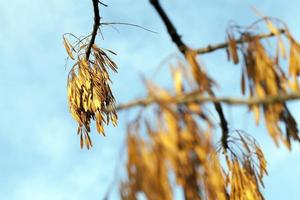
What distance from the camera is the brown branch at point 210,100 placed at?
0.92 m

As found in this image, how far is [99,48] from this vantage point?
2.06 meters

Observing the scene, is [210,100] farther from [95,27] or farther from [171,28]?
[95,27]

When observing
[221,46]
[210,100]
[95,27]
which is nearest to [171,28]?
[221,46]

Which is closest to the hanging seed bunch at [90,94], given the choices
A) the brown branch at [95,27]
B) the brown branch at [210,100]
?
the brown branch at [95,27]

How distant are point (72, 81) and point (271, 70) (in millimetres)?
903

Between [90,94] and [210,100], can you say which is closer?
[210,100]

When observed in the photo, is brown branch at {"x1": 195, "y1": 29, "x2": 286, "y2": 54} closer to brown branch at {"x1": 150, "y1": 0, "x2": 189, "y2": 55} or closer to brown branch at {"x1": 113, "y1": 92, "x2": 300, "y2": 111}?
brown branch at {"x1": 150, "y1": 0, "x2": 189, "y2": 55}

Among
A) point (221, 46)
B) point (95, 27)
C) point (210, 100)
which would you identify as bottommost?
point (210, 100)

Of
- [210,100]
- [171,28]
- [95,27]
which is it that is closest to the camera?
[210,100]

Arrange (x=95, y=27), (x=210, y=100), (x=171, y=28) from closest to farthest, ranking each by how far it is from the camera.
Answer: (x=210, y=100) → (x=171, y=28) → (x=95, y=27)

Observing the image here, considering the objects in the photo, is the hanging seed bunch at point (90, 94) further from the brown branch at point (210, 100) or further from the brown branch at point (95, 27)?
the brown branch at point (210, 100)

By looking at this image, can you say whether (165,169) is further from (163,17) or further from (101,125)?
(101,125)

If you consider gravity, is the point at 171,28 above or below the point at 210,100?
above

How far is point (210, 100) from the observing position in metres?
0.98
